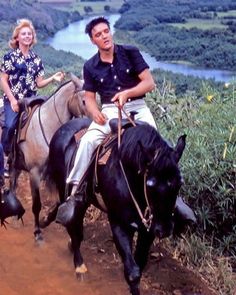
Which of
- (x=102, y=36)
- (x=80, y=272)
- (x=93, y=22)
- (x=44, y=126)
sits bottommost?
(x=80, y=272)

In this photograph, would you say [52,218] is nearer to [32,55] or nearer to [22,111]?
[22,111]

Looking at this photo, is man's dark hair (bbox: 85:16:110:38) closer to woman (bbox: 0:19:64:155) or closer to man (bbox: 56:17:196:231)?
man (bbox: 56:17:196:231)

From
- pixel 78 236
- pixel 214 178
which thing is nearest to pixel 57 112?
pixel 78 236

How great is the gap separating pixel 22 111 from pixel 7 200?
1.55 m

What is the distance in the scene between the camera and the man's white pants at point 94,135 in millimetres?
4914

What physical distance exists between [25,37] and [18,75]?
0.51 meters

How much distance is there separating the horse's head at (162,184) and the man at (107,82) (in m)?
0.93

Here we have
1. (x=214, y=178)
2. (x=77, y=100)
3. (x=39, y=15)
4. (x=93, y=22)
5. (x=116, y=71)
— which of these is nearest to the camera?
(x=93, y=22)

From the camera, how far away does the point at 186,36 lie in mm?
15164

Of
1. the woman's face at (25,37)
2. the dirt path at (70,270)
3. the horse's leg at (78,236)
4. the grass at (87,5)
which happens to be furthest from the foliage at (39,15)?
the horse's leg at (78,236)

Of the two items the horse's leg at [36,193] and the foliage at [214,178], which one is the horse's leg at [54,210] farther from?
the foliage at [214,178]

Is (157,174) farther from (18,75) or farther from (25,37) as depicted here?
(18,75)

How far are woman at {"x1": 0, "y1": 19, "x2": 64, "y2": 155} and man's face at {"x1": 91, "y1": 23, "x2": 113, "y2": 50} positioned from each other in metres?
2.08

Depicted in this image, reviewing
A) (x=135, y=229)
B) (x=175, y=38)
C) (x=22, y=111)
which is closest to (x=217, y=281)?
(x=135, y=229)
